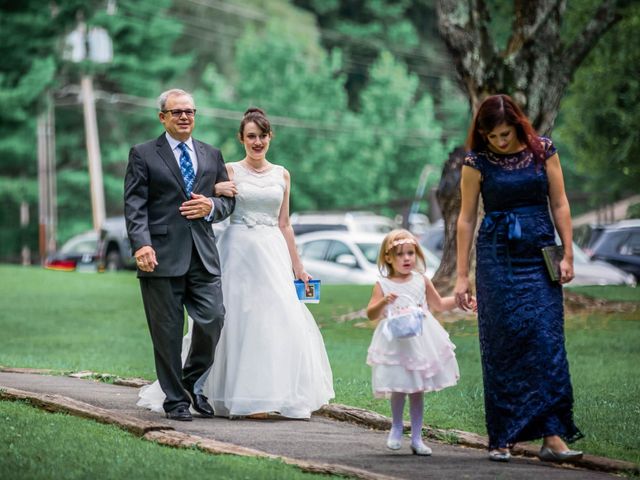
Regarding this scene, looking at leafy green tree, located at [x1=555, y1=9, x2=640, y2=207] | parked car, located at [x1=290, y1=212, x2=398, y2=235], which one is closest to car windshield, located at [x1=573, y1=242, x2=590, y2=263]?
leafy green tree, located at [x1=555, y1=9, x2=640, y2=207]

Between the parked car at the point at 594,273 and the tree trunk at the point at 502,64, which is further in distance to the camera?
the parked car at the point at 594,273

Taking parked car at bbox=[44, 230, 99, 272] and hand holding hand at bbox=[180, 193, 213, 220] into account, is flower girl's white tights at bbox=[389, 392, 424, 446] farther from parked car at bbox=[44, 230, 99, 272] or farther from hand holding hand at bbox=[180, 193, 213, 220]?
parked car at bbox=[44, 230, 99, 272]

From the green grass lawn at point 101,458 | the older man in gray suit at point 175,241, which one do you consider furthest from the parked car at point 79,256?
the green grass lawn at point 101,458

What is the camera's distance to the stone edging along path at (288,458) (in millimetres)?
7999

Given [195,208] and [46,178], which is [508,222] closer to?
[195,208]

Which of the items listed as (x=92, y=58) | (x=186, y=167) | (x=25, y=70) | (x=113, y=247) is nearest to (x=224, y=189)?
(x=186, y=167)

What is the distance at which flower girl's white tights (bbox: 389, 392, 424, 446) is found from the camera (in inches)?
336

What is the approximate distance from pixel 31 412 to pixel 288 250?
242cm

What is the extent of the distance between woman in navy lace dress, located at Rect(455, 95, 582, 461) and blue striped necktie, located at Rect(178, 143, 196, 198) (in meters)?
2.35

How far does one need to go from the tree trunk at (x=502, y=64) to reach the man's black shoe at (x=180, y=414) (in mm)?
11066

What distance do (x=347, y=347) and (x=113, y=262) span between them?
26222 millimetres

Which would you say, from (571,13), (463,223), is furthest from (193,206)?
(571,13)

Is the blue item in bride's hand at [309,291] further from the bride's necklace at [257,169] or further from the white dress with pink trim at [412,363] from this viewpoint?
the white dress with pink trim at [412,363]

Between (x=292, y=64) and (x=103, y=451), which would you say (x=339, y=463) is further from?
(x=292, y=64)
